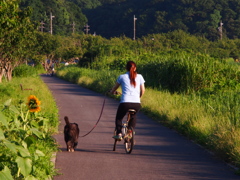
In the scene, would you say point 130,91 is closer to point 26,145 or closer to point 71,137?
point 71,137

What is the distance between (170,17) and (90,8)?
5083 cm

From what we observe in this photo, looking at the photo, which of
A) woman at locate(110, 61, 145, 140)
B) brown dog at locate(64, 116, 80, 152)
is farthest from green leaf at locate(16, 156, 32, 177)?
brown dog at locate(64, 116, 80, 152)

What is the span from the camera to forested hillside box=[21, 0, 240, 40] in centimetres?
8506

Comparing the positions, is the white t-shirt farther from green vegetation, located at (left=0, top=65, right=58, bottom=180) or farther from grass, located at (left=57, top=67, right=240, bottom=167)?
grass, located at (left=57, top=67, right=240, bottom=167)

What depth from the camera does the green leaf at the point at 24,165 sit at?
548 cm

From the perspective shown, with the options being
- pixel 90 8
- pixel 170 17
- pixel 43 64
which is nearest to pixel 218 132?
pixel 43 64

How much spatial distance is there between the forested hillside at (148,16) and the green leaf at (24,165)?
7928cm

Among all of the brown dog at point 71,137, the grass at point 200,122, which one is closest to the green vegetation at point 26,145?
the brown dog at point 71,137

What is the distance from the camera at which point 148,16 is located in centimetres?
9594

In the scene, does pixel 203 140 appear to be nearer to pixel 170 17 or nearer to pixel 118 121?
pixel 118 121

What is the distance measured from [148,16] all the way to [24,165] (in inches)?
3609

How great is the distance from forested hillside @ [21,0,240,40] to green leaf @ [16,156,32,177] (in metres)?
79.3

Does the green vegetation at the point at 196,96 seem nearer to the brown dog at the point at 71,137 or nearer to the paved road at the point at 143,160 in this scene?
the paved road at the point at 143,160

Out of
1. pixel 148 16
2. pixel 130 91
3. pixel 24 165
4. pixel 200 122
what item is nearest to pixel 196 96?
pixel 200 122
